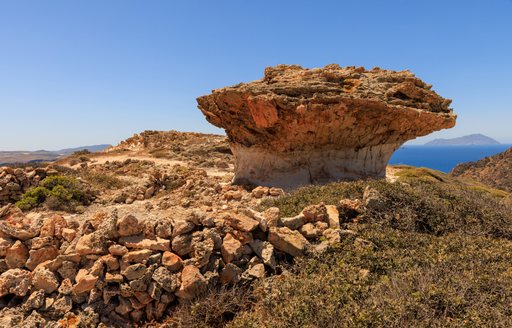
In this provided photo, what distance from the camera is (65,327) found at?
12.3 feet

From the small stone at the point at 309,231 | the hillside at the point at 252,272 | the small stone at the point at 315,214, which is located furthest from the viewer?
the small stone at the point at 315,214

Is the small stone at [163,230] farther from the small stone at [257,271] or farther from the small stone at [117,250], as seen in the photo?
the small stone at [257,271]

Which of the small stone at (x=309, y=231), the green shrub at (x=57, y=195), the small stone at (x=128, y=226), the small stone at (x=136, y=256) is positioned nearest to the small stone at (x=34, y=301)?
the small stone at (x=136, y=256)

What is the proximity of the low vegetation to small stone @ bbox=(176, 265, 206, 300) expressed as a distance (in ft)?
0.89

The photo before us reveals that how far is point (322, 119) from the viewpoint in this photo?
1166cm

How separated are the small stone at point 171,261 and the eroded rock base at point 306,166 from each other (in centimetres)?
850

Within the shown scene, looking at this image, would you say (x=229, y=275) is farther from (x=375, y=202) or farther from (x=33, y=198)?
(x=33, y=198)

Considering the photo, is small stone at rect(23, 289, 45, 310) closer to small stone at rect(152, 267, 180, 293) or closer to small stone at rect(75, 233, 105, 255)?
small stone at rect(75, 233, 105, 255)

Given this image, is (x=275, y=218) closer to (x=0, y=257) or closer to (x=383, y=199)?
(x=383, y=199)

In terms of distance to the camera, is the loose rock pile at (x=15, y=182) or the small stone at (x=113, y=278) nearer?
the small stone at (x=113, y=278)

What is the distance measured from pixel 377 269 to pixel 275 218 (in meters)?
1.65

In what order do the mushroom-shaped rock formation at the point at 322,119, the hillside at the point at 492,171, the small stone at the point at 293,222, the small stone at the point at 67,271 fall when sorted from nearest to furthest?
the small stone at the point at 67,271
the small stone at the point at 293,222
the mushroom-shaped rock formation at the point at 322,119
the hillside at the point at 492,171

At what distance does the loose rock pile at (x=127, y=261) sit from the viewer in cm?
395

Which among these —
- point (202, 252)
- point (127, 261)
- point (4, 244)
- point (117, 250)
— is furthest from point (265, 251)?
point (4, 244)
